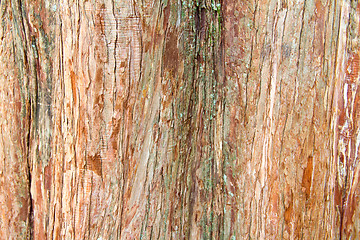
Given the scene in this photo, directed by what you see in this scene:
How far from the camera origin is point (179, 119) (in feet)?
4.83

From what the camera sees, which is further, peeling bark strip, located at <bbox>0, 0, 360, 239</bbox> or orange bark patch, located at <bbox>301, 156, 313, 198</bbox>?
orange bark patch, located at <bbox>301, 156, 313, 198</bbox>

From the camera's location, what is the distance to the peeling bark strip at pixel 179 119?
51.1 inches

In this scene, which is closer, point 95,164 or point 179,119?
point 95,164

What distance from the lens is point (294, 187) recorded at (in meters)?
1.51

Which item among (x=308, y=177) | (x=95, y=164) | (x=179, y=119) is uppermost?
(x=179, y=119)

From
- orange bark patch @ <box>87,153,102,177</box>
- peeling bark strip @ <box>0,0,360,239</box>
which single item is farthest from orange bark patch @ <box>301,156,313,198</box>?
orange bark patch @ <box>87,153,102,177</box>

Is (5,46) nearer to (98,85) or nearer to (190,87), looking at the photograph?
(98,85)

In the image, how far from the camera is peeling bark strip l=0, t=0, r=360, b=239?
130cm

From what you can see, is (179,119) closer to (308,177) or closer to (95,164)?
(95,164)

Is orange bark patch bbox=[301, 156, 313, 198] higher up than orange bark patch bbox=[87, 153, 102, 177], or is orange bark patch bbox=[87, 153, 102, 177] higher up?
orange bark patch bbox=[87, 153, 102, 177]

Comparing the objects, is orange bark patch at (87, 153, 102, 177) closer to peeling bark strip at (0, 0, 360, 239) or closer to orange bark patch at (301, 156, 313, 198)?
peeling bark strip at (0, 0, 360, 239)

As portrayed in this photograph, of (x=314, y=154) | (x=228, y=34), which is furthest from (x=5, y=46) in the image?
(x=314, y=154)

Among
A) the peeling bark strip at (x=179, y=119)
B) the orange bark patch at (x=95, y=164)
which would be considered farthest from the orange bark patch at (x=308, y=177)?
the orange bark patch at (x=95, y=164)

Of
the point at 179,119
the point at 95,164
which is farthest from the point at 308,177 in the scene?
the point at 95,164
